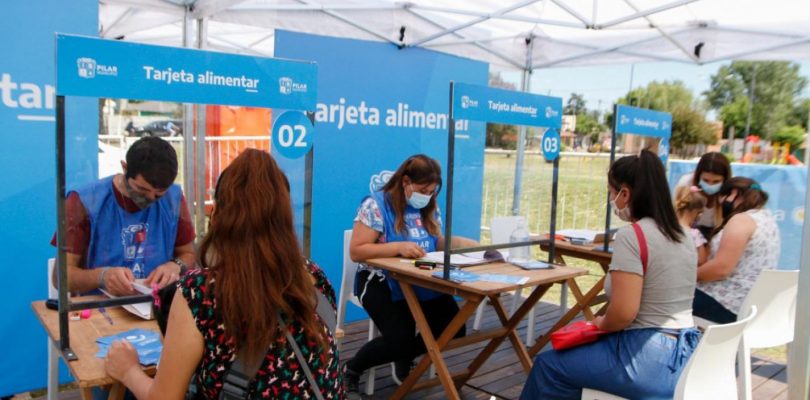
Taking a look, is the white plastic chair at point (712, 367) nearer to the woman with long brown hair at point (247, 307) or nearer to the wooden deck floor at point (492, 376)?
the woman with long brown hair at point (247, 307)

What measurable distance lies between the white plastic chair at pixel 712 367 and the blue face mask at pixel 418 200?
1.61 meters

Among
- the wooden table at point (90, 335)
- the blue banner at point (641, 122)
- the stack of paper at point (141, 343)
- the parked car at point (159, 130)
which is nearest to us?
the wooden table at point (90, 335)

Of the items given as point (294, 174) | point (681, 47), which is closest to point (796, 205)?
point (681, 47)

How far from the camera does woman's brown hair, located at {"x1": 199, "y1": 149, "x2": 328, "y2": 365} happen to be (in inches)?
55.2

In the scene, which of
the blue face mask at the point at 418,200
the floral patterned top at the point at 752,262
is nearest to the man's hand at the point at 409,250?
the blue face mask at the point at 418,200

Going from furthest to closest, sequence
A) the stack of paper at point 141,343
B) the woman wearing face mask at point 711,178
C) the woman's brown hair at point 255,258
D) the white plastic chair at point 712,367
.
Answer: the woman wearing face mask at point 711,178 → the white plastic chair at point 712,367 → the stack of paper at point 141,343 → the woman's brown hair at point 255,258

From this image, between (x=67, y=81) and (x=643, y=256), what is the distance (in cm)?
196

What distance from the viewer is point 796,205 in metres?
5.97

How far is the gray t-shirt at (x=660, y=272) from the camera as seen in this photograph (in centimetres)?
220

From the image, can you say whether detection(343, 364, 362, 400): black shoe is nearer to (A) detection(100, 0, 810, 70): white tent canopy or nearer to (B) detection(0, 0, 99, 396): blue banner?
(B) detection(0, 0, 99, 396): blue banner

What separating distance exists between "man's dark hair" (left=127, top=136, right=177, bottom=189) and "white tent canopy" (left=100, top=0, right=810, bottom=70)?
69.4 inches

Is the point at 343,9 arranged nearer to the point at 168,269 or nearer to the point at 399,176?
the point at 399,176

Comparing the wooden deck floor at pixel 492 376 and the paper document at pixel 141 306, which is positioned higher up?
the paper document at pixel 141 306

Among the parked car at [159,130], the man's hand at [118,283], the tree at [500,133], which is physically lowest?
the man's hand at [118,283]
